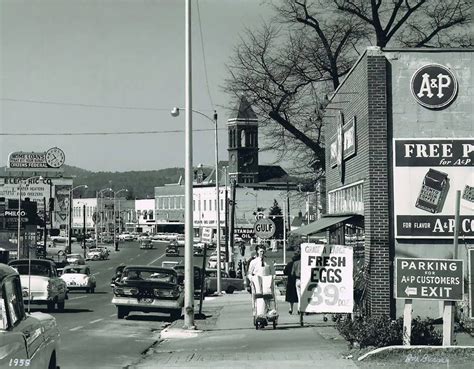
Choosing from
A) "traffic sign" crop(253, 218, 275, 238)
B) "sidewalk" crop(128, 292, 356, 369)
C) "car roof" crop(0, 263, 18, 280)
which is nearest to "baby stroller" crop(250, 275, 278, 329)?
"sidewalk" crop(128, 292, 356, 369)

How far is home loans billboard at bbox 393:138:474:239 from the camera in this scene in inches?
709

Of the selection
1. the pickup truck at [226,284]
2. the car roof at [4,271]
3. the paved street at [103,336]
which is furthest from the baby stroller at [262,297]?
the pickup truck at [226,284]

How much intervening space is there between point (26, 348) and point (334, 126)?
19289 mm

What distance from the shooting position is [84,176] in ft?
634

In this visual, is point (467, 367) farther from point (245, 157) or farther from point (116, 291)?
point (245, 157)

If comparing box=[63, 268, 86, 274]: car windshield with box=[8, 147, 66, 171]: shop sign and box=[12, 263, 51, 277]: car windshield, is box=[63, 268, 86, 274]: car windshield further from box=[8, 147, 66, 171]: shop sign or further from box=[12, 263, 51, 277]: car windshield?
box=[8, 147, 66, 171]: shop sign

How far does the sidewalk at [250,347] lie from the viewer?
43.2 feet

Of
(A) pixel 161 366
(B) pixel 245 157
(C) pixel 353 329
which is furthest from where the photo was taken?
(B) pixel 245 157

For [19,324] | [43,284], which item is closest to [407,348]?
[19,324]

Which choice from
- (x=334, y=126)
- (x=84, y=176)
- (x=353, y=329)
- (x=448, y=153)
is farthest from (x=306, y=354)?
(x=84, y=176)

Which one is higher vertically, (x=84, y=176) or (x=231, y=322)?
(x=84, y=176)

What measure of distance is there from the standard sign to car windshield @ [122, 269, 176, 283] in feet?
38.3

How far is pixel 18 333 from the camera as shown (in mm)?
7062

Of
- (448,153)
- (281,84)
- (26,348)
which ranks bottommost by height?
(26,348)
